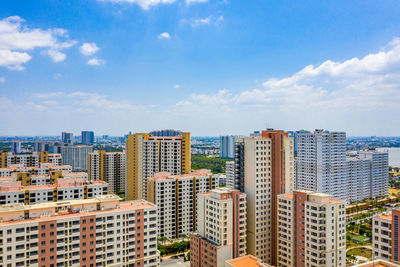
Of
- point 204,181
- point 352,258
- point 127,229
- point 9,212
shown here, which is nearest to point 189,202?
point 204,181

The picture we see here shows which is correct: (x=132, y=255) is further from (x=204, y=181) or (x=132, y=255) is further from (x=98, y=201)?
(x=204, y=181)

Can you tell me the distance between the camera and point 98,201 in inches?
776

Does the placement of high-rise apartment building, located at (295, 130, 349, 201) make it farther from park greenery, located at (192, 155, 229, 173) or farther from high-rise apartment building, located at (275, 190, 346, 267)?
park greenery, located at (192, 155, 229, 173)

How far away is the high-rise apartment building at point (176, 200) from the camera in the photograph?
3325cm

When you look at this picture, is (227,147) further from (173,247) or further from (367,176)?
(173,247)

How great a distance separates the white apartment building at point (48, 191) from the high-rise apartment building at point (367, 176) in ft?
135

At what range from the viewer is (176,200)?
34.1 m

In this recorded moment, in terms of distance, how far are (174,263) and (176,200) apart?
24.4 feet

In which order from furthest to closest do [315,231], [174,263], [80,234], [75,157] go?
[75,157] → [174,263] → [315,231] → [80,234]

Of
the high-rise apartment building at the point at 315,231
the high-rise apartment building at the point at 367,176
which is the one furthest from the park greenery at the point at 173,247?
the high-rise apartment building at the point at 367,176

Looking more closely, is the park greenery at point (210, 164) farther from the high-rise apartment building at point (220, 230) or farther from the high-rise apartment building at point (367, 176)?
the high-rise apartment building at point (220, 230)

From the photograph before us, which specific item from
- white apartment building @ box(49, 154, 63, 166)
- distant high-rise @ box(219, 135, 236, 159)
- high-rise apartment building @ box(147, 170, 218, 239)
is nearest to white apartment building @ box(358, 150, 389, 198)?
high-rise apartment building @ box(147, 170, 218, 239)

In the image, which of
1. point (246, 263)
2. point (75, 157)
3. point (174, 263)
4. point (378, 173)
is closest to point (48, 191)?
point (174, 263)

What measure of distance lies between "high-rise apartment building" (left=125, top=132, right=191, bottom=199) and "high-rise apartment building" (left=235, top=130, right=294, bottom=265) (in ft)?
56.7
